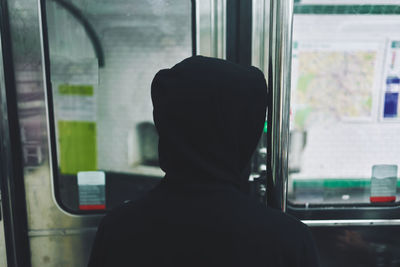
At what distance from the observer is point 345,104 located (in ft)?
5.87

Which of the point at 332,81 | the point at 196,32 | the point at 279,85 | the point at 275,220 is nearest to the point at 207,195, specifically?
the point at 275,220

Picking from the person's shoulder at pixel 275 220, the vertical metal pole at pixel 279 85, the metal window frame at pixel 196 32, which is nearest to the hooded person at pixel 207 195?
the person's shoulder at pixel 275 220

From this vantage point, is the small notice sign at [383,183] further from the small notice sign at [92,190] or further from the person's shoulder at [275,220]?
the small notice sign at [92,190]

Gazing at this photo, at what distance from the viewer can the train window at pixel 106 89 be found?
1710 mm

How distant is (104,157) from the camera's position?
5.96ft

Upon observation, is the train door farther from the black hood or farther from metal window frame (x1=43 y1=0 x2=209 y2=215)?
the black hood

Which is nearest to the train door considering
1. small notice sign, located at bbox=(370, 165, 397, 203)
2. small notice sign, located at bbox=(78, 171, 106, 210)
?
small notice sign, located at bbox=(370, 165, 397, 203)

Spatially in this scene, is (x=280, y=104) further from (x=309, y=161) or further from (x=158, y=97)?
(x=158, y=97)

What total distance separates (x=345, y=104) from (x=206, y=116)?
107 centimetres

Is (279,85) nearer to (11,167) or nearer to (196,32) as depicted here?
(196,32)

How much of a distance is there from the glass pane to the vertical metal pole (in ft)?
0.81

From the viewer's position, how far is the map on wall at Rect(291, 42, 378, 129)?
1.75 m

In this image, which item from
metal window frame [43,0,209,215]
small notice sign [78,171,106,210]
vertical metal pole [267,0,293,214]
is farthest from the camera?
small notice sign [78,171,106,210]

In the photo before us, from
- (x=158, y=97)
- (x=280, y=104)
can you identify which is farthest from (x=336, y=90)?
(x=158, y=97)
